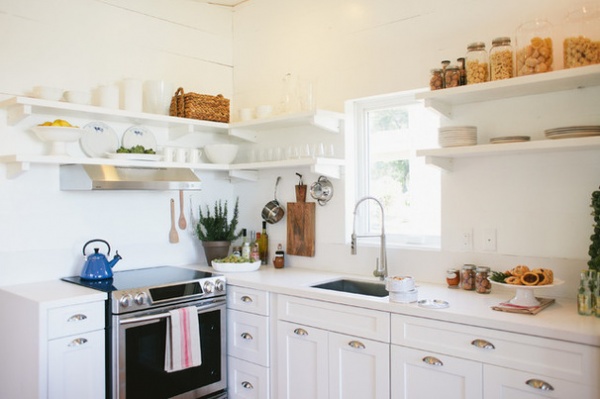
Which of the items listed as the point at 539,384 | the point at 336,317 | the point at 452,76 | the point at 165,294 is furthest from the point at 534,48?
the point at 165,294

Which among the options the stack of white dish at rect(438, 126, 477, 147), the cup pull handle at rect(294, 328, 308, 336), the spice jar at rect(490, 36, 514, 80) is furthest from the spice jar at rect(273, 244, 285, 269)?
the spice jar at rect(490, 36, 514, 80)

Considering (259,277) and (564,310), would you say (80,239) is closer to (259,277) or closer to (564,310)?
(259,277)

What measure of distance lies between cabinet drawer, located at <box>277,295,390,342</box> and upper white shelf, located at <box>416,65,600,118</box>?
1.10m

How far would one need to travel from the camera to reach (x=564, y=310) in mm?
2186

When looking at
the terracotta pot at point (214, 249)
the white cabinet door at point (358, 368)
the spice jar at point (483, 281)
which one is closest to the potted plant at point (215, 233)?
the terracotta pot at point (214, 249)

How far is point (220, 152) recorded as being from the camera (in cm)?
367

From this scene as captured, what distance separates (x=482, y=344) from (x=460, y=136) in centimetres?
102

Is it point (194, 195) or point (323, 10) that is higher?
point (323, 10)

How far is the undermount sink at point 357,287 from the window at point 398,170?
32 cm

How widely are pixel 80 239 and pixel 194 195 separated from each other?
89cm

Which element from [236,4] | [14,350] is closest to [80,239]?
[14,350]

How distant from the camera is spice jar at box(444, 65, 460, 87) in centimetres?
255

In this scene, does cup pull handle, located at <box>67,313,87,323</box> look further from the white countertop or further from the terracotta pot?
the terracotta pot

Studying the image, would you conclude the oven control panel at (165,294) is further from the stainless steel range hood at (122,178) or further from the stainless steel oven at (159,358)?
the stainless steel range hood at (122,178)
